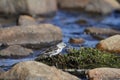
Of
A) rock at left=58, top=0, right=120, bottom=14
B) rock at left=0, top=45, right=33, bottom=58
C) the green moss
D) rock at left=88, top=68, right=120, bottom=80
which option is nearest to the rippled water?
rock at left=58, top=0, right=120, bottom=14

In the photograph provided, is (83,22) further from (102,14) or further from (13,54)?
(13,54)

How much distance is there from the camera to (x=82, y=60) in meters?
10.5

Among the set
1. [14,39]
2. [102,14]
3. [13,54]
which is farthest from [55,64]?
[102,14]

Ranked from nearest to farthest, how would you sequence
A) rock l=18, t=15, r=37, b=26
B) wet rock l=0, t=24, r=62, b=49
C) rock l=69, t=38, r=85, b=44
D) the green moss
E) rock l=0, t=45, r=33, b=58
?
the green moss
rock l=0, t=45, r=33, b=58
wet rock l=0, t=24, r=62, b=49
rock l=69, t=38, r=85, b=44
rock l=18, t=15, r=37, b=26

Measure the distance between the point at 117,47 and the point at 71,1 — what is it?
10371mm

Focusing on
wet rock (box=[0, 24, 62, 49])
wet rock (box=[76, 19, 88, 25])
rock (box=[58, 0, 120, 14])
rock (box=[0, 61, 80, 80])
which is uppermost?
rock (box=[0, 61, 80, 80])

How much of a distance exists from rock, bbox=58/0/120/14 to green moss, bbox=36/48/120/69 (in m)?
10.8

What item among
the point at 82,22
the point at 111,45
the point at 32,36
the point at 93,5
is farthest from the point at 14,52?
the point at 93,5

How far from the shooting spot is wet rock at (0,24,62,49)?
13.5m

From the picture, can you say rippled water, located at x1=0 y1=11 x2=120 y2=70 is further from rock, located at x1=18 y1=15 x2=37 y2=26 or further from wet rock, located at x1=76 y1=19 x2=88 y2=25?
rock, located at x1=18 y1=15 x2=37 y2=26

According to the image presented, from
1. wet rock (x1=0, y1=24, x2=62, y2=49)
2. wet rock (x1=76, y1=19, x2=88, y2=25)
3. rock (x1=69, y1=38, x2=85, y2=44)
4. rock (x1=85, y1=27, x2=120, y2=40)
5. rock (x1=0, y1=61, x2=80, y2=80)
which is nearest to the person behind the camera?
rock (x1=0, y1=61, x2=80, y2=80)

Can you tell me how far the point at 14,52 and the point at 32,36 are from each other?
6.63 ft

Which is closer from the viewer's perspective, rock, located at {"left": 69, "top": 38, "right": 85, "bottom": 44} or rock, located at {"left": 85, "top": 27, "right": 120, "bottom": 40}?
rock, located at {"left": 69, "top": 38, "right": 85, "bottom": 44}

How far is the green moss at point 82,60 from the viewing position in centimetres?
1032
